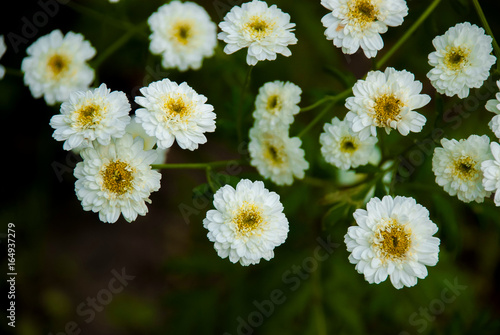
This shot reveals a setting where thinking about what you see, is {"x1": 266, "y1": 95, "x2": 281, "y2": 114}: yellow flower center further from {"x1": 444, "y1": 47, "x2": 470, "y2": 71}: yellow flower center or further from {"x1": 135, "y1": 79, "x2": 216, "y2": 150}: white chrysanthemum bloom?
{"x1": 444, "y1": 47, "x2": 470, "y2": 71}: yellow flower center

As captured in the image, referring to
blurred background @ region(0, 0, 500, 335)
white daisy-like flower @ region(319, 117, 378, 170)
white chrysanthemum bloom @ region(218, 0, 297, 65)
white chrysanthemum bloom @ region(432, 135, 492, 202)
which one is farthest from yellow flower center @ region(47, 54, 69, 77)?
white chrysanthemum bloom @ region(432, 135, 492, 202)


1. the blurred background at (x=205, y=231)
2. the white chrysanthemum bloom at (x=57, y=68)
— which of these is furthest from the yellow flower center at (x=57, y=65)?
the blurred background at (x=205, y=231)

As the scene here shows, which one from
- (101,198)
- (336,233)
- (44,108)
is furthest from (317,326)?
(44,108)

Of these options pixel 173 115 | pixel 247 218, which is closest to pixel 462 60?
pixel 247 218

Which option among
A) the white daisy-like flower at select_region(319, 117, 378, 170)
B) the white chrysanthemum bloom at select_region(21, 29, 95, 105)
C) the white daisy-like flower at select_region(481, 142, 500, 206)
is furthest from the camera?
the white chrysanthemum bloom at select_region(21, 29, 95, 105)

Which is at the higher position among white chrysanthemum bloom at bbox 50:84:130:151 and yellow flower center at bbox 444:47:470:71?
yellow flower center at bbox 444:47:470:71
